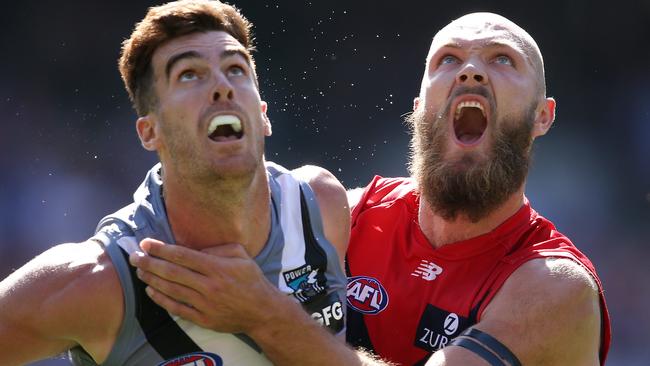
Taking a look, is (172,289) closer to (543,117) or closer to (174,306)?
(174,306)

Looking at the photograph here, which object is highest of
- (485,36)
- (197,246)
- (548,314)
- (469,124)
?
(485,36)

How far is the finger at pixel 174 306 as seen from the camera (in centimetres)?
280

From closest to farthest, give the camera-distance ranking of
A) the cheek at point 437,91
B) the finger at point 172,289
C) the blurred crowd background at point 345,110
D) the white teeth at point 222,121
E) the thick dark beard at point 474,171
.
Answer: the finger at point 172,289 → the white teeth at point 222,121 → the thick dark beard at point 474,171 → the cheek at point 437,91 → the blurred crowd background at point 345,110

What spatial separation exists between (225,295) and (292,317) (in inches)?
10.7

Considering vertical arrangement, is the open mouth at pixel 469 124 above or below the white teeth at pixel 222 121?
below

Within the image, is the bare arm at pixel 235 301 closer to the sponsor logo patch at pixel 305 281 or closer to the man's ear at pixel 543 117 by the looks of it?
the sponsor logo patch at pixel 305 281

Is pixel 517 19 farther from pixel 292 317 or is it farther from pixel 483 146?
pixel 292 317

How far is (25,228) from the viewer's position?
7.68 metres

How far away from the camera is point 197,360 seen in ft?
9.62

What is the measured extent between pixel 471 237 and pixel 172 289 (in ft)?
5.08

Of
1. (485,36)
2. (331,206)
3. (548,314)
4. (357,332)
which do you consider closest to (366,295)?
(357,332)

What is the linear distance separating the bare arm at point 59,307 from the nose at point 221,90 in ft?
2.25

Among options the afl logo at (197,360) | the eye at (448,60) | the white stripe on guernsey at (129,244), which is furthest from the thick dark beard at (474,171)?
the white stripe on guernsey at (129,244)

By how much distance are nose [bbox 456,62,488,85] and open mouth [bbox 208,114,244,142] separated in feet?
3.82
